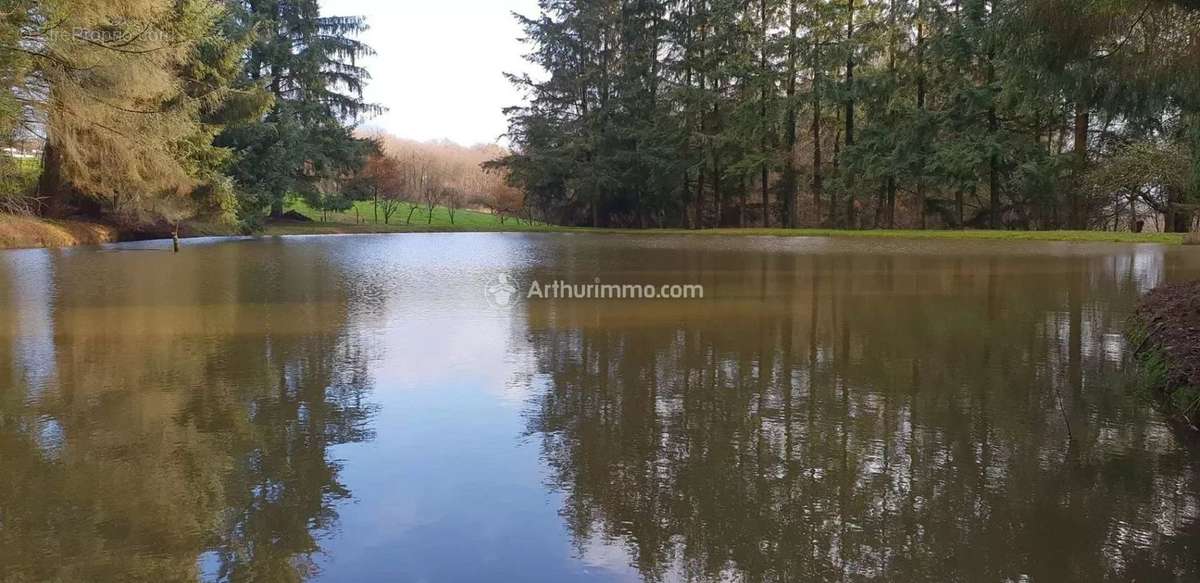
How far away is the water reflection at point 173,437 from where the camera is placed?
3.16 m

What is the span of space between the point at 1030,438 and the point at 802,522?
198 centimetres

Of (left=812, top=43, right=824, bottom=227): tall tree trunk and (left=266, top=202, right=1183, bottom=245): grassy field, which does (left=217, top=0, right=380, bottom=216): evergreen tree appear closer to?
(left=266, top=202, right=1183, bottom=245): grassy field

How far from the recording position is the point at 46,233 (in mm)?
22484

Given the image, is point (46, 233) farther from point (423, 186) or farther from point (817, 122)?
point (423, 186)

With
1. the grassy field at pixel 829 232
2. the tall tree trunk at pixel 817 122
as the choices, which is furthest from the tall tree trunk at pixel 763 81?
the grassy field at pixel 829 232

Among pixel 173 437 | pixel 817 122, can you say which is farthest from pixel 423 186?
pixel 173 437

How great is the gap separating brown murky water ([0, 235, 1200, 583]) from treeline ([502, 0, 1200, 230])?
1700 cm

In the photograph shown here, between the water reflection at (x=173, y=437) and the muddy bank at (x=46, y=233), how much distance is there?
13.8m

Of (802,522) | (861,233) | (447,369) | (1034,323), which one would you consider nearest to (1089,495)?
(802,522)

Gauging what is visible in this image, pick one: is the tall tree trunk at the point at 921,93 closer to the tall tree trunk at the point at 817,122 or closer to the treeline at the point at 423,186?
the tall tree trunk at the point at 817,122

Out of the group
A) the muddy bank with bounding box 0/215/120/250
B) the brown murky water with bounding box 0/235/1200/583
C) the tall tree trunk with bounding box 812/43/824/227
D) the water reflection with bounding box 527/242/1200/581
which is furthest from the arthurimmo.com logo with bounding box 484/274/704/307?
the tall tree trunk with bounding box 812/43/824/227

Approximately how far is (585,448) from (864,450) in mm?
1460

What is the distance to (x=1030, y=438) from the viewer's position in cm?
468

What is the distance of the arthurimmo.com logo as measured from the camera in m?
11.5
